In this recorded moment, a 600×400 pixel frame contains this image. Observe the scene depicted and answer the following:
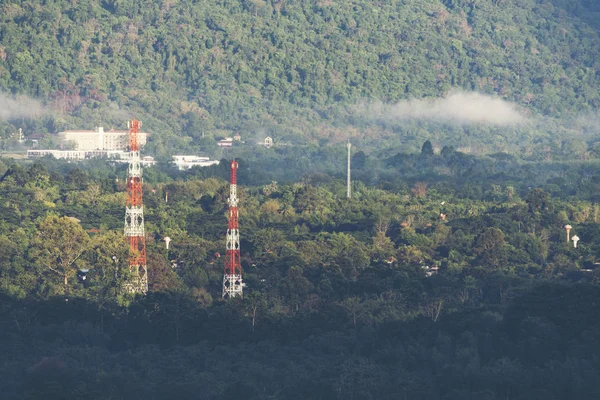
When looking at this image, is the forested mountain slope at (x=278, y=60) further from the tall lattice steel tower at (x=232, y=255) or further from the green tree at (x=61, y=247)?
the tall lattice steel tower at (x=232, y=255)

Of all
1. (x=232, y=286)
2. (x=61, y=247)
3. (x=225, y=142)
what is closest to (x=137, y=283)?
(x=232, y=286)

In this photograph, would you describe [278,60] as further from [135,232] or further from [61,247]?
[135,232]

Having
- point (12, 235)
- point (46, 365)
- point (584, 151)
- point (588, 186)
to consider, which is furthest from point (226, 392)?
point (584, 151)

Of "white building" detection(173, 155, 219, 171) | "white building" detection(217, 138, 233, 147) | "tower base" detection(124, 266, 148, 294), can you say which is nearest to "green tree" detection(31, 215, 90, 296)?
"tower base" detection(124, 266, 148, 294)

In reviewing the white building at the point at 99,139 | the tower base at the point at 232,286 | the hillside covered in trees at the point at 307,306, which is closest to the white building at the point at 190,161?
the white building at the point at 99,139

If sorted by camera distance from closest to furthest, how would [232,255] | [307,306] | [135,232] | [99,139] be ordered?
[307,306], [232,255], [135,232], [99,139]

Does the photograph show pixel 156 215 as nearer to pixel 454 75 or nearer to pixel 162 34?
pixel 162 34
